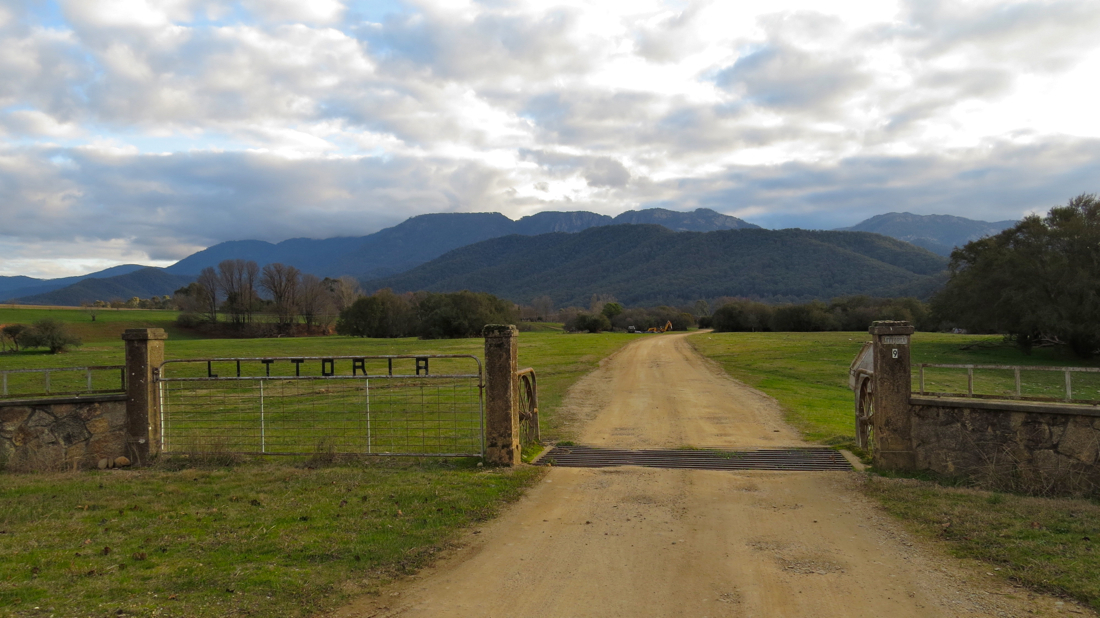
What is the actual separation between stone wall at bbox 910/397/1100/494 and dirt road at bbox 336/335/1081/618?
4.49 feet

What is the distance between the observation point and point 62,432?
9727 mm

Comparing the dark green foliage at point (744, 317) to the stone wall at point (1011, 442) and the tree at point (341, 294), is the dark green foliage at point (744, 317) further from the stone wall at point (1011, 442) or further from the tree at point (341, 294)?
the stone wall at point (1011, 442)

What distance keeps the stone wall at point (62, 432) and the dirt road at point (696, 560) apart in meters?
6.75

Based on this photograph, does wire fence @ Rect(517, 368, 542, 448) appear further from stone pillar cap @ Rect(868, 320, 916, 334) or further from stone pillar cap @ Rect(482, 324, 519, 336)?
stone pillar cap @ Rect(868, 320, 916, 334)

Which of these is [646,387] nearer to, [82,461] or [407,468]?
[407,468]

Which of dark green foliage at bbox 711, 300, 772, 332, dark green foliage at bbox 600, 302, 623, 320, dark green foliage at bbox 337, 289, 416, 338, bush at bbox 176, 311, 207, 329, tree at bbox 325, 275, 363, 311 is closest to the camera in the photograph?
dark green foliage at bbox 337, 289, 416, 338

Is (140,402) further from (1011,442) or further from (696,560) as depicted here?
(1011,442)

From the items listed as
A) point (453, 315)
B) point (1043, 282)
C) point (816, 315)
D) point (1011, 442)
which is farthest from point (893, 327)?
point (816, 315)

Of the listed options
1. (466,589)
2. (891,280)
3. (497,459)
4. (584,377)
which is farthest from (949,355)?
(891,280)

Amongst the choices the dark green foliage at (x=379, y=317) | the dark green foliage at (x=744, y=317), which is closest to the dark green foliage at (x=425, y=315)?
the dark green foliage at (x=379, y=317)

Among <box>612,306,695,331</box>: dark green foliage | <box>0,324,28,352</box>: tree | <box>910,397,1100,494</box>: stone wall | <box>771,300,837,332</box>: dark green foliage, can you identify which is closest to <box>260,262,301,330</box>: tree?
<box>0,324,28,352</box>: tree

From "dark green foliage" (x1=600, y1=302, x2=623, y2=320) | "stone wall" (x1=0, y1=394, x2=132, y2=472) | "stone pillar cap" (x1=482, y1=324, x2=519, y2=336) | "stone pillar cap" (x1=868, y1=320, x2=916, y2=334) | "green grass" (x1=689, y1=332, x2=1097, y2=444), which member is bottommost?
"green grass" (x1=689, y1=332, x2=1097, y2=444)

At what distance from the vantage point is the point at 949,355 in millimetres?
37625

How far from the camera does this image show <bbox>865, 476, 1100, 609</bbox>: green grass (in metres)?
5.27
